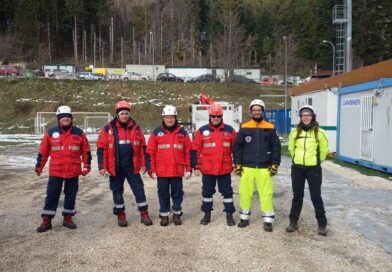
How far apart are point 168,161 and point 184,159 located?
28 centimetres

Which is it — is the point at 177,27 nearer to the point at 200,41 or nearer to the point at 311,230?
the point at 200,41

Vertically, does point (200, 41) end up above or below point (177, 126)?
above

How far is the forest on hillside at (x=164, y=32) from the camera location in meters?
90.1

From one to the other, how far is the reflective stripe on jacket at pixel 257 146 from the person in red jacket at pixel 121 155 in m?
1.52

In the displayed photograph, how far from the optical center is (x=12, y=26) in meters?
104

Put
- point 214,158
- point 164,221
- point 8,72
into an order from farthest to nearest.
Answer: point 8,72 < point 214,158 < point 164,221

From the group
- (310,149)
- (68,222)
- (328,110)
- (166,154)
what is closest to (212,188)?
(166,154)

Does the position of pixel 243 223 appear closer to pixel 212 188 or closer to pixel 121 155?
pixel 212 188

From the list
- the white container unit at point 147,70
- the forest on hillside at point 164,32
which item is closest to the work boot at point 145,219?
the forest on hillside at point 164,32

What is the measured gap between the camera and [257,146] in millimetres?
7141

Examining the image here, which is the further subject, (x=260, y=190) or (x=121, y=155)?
(x=121, y=155)

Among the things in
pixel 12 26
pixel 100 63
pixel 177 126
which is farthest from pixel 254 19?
pixel 177 126

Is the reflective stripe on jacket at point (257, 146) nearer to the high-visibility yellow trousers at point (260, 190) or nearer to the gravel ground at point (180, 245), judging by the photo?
the high-visibility yellow trousers at point (260, 190)

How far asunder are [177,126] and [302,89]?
1457cm
